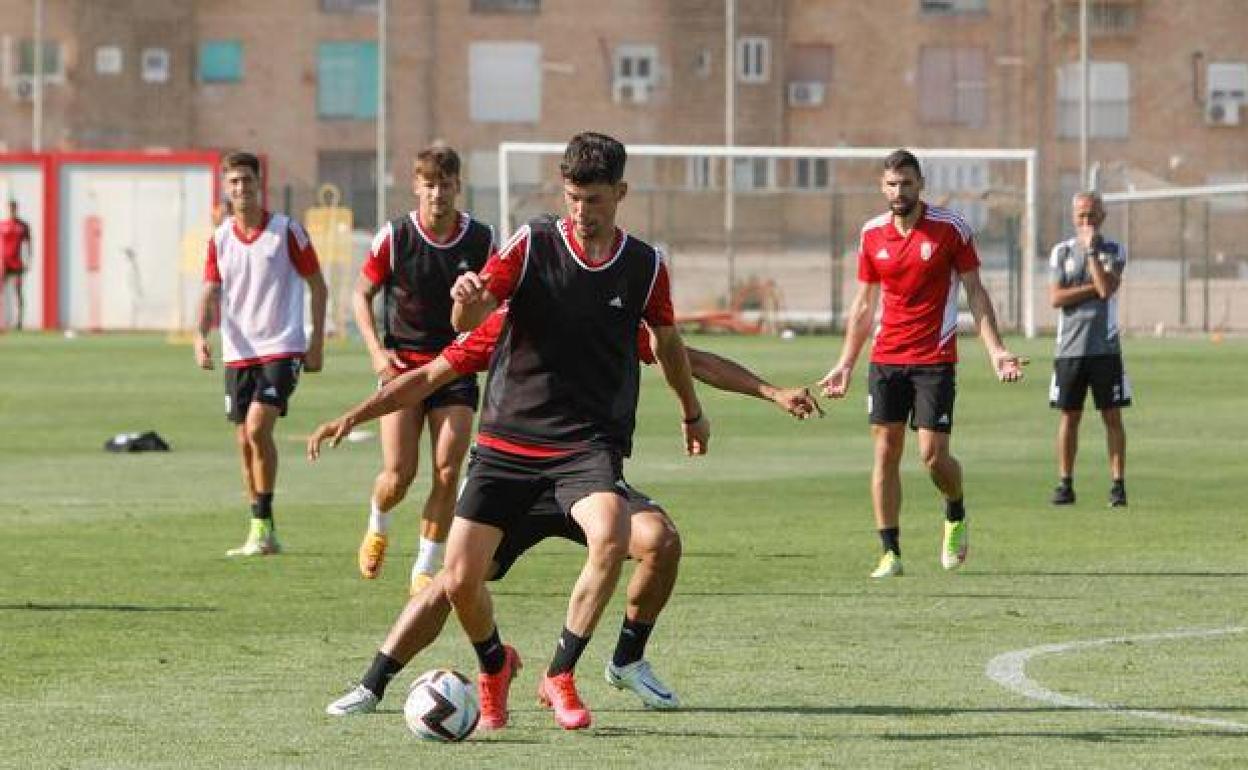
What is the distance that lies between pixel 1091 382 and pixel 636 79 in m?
64.4

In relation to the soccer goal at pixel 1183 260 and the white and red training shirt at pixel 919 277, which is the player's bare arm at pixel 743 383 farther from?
the soccer goal at pixel 1183 260

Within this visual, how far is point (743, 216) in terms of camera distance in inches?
2822

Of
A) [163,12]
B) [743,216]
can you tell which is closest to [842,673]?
[743,216]

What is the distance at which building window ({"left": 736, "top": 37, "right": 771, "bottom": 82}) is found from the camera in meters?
83.9

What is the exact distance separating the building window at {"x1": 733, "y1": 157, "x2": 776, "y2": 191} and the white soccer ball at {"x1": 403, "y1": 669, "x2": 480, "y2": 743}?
7169 cm

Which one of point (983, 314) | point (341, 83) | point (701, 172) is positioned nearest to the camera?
point (983, 314)

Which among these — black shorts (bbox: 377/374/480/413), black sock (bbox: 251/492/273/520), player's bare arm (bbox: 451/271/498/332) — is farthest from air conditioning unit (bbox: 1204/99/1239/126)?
player's bare arm (bbox: 451/271/498/332)

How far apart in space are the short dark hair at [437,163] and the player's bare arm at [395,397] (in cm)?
420

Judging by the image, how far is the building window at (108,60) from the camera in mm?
83938

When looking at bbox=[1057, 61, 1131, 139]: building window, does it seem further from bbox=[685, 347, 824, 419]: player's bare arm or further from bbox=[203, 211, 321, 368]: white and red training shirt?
bbox=[685, 347, 824, 419]: player's bare arm

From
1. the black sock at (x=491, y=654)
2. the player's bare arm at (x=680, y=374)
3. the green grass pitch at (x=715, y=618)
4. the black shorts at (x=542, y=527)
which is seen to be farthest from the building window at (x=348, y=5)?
the black sock at (x=491, y=654)

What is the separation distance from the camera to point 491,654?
32.5 feet

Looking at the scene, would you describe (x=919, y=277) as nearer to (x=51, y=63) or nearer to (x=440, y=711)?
(x=440, y=711)

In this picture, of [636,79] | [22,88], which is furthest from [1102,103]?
[22,88]
